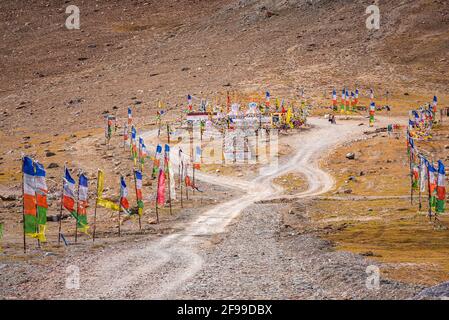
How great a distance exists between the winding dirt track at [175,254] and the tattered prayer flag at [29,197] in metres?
4.25

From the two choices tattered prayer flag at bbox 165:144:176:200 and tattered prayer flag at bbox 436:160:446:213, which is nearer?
A: tattered prayer flag at bbox 436:160:446:213

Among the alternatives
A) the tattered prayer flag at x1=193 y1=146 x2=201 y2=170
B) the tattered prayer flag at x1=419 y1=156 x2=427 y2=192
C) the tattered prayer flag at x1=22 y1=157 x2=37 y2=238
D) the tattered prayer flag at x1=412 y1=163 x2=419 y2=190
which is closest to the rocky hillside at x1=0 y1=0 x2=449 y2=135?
the tattered prayer flag at x1=193 y1=146 x2=201 y2=170

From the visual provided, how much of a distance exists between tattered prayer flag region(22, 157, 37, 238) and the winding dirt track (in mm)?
4247

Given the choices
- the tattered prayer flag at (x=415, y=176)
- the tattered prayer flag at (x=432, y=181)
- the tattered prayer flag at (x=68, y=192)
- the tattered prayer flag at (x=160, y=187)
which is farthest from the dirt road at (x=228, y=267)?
the tattered prayer flag at (x=415, y=176)

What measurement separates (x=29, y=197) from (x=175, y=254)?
847 cm

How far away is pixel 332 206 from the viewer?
57.1 m

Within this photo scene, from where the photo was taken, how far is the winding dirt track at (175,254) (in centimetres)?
3256

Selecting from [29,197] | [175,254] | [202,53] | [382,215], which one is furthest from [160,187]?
[202,53]

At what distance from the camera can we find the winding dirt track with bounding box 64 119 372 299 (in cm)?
3256

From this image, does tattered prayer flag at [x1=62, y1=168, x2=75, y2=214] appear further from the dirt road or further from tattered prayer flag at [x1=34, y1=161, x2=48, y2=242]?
the dirt road

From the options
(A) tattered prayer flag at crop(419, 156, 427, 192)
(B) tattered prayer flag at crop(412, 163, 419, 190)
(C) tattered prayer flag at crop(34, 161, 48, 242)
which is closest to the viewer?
(C) tattered prayer flag at crop(34, 161, 48, 242)

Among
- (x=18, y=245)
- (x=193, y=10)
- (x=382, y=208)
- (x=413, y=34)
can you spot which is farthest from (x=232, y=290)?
(x=193, y=10)

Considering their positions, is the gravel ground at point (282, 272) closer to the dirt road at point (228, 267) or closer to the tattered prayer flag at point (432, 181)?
the dirt road at point (228, 267)
